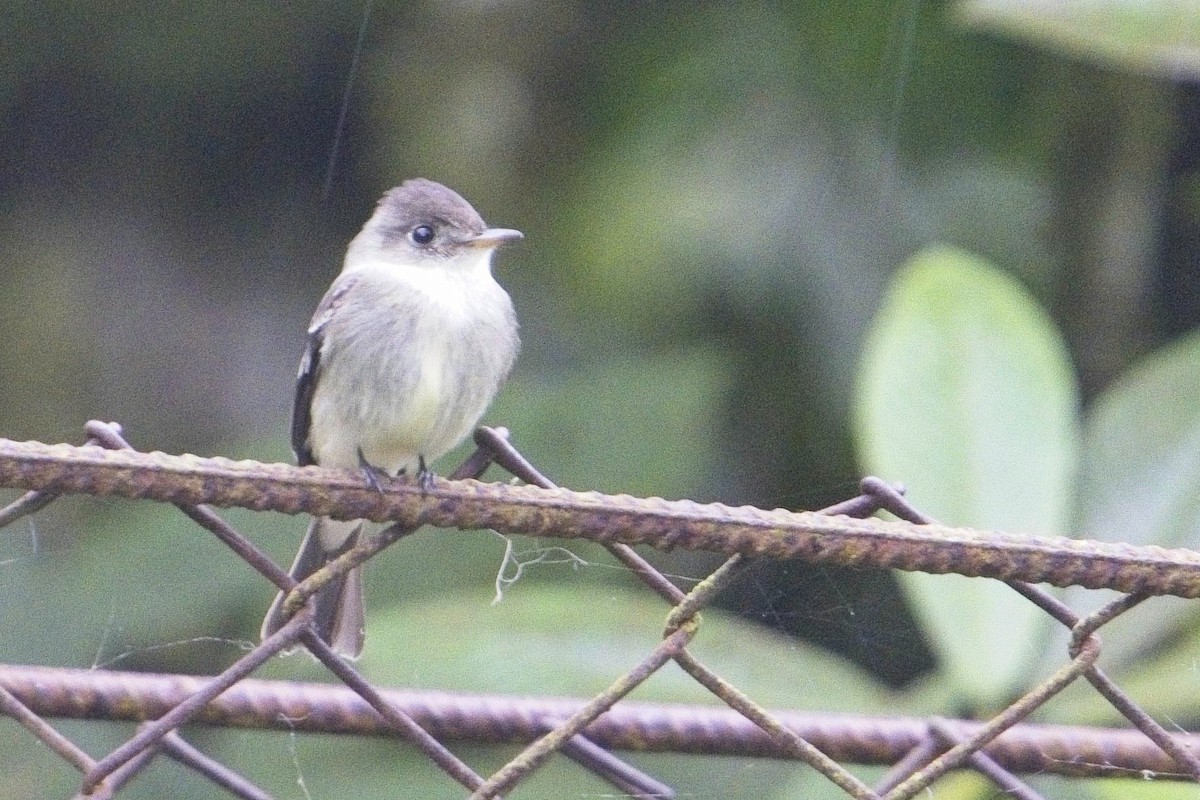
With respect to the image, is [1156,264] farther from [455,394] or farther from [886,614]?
[455,394]

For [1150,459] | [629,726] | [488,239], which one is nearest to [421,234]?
[488,239]

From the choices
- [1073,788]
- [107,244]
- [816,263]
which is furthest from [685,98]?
[1073,788]

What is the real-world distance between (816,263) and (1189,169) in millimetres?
882

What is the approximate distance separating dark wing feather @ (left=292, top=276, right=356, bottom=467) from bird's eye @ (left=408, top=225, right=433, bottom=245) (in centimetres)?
17

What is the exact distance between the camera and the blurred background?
2998 millimetres

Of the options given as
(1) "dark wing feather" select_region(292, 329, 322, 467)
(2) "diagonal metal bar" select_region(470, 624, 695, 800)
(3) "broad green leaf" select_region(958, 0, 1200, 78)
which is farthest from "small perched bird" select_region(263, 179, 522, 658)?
(2) "diagonal metal bar" select_region(470, 624, 695, 800)

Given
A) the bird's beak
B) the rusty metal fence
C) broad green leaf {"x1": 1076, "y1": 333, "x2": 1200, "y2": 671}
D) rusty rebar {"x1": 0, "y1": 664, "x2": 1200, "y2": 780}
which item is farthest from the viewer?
broad green leaf {"x1": 1076, "y1": 333, "x2": 1200, "y2": 671}

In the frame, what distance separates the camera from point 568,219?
3.53m

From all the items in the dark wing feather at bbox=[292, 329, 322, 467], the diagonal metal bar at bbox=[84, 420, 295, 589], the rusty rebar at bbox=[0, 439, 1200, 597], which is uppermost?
the rusty rebar at bbox=[0, 439, 1200, 597]

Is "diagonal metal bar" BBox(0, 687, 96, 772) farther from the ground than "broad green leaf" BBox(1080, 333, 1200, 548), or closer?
closer

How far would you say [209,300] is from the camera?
12.5 feet

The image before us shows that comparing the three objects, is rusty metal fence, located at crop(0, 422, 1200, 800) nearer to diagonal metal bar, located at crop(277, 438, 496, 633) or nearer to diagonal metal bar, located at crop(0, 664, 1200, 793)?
diagonal metal bar, located at crop(277, 438, 496, 633)

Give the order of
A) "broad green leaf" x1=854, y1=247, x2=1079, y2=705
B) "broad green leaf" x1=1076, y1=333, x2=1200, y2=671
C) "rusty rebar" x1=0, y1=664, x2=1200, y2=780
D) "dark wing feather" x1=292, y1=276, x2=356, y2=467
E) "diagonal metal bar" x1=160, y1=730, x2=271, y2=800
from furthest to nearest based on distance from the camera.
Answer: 1. "broad green leaf" x1=1076, y1=333, x2=1200, y2=671
2. "broad green leaf" x1=854, y1=247, x2=1079, y2=705
3. "dark wing feather" x1=292, y1=276, x2=356, y2=467
4. "rusty rebar" x1=0, y1=664, x2=1200, y2=780
5. "diagonal metal bar" x1=160, y1=730, x2=271, y2=800

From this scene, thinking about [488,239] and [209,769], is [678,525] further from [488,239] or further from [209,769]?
[488,239]
